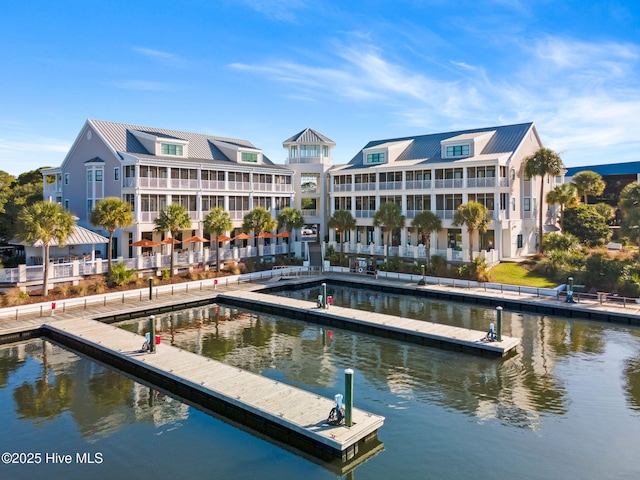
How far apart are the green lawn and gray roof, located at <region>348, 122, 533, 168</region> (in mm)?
Answer: 13008

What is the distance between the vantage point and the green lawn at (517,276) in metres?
39.7

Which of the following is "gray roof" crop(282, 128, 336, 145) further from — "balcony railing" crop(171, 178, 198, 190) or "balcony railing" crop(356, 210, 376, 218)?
"balcony railing" crop(171, 178, 198, 190)

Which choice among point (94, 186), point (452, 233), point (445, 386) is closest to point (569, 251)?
point (452, 233)

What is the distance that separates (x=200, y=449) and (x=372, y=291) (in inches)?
1138

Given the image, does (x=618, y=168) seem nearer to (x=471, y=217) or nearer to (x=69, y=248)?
(x=471, y=217)

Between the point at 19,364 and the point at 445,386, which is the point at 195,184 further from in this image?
the point at 445,386

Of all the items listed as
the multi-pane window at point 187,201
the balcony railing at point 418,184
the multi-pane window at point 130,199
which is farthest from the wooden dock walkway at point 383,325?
the balcony railing at point 418,184

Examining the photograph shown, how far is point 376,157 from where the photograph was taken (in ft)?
193

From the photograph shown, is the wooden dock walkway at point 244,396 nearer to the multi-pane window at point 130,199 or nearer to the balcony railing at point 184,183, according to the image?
the multi-pane window at point 130,199

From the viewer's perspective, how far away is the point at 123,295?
35094 mm

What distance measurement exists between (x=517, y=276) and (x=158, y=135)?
3724 cm

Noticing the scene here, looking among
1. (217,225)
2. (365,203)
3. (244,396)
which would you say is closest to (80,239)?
(217,225)

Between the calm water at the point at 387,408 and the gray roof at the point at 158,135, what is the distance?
2502 centimetres

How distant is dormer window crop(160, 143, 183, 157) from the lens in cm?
4894
